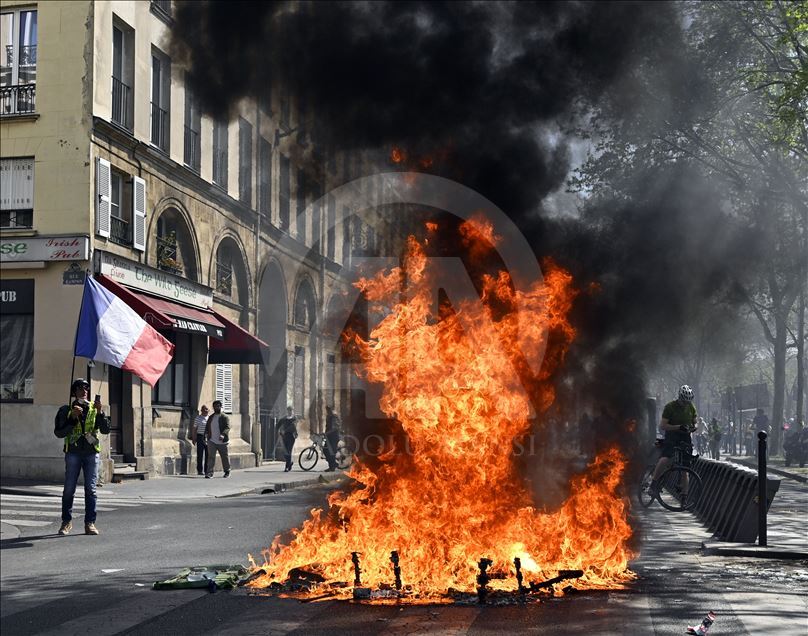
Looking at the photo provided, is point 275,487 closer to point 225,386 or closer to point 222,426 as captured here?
point 222,426

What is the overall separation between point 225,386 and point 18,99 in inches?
389

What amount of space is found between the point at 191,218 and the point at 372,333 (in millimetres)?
17271

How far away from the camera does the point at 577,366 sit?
9.66 m

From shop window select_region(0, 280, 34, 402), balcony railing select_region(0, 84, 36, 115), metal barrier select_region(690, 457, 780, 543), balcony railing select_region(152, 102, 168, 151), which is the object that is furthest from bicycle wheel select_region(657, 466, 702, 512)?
Result: balcony railing select_region(152, 102, 168, 151)

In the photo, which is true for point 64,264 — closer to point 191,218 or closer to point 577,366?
point 191,218

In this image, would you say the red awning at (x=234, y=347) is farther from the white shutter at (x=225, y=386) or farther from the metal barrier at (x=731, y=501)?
the metal barrier at (x=731, y=501)

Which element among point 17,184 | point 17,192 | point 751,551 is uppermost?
point 17,184

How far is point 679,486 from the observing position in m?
14.3

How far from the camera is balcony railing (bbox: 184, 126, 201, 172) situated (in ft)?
83.0

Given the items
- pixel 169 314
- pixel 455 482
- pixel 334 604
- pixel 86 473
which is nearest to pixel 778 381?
pixel 169 314

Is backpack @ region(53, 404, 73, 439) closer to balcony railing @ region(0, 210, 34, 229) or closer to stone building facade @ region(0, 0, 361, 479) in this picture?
stone building facade @ region(0, 0, 361, 479)

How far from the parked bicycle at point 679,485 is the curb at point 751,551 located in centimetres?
409

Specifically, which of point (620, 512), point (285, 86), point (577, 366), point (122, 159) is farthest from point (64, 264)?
point (620, 512)

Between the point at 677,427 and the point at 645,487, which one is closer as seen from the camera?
the point at 677,427
